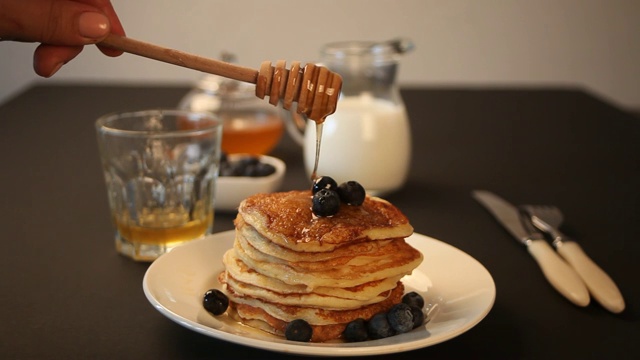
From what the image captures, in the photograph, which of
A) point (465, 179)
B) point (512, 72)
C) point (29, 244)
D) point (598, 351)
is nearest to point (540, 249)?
point (598, 351)

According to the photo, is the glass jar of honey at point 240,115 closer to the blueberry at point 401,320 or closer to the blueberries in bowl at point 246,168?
the blueberries in bowl at point 246,168

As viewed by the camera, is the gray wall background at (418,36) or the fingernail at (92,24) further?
the gray wall background at (418,36)

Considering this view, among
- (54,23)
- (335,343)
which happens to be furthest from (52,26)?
(335,343)

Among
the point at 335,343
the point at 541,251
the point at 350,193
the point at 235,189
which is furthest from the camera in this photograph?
the point at 235,189

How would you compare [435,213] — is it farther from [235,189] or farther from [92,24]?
[92,24]

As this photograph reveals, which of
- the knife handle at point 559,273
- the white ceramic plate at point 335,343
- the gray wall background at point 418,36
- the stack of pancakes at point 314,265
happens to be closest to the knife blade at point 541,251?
the knife handle at point 559,273

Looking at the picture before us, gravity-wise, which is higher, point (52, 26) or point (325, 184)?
point (52, 26)
